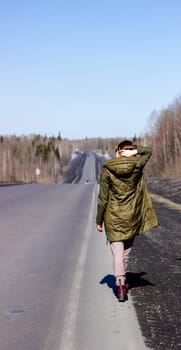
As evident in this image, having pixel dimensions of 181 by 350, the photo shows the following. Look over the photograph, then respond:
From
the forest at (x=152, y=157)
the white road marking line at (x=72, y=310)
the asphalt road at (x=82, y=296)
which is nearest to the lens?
the white road marking line at (x=72, y=310)

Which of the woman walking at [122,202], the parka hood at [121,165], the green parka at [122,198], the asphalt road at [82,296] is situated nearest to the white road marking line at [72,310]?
the asphalt road at [82,296]

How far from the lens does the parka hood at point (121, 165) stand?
304 inches

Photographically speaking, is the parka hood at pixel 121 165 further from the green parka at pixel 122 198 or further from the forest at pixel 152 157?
the forest at pixel 152 157

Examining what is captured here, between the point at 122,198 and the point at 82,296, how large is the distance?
1.33 metres

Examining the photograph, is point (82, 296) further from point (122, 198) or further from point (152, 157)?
point (152, 157)

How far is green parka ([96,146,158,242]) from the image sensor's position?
7770 mm

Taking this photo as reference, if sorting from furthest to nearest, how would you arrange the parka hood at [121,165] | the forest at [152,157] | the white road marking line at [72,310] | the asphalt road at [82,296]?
the forest at [152,157]
the parka hood at [121,165]
the asphalt road at [82,296]
the white road marking line at [72,310]

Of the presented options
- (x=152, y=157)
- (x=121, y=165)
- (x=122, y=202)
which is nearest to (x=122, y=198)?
(x=122, y=202)

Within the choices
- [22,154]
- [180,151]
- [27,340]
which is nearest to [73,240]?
[27,340]

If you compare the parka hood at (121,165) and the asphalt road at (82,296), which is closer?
the asphalt road at (82,296)

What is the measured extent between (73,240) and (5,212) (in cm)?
869

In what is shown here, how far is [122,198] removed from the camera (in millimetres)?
7883

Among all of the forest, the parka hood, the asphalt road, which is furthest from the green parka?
the forest

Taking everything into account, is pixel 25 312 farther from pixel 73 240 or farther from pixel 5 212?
pixel 5 212
